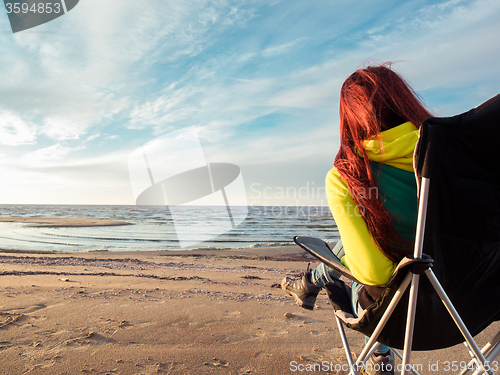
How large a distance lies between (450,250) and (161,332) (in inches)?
85.1

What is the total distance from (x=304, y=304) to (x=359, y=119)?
1.39 meters

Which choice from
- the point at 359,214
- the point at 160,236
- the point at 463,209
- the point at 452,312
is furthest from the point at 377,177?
the point at 160,236

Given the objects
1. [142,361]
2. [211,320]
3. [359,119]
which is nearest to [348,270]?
[359,119]

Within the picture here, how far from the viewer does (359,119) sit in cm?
133

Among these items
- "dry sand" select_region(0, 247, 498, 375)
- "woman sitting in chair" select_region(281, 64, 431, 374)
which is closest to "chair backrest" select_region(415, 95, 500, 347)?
"woman sitting in chair" select_region(281, 64, 431, 374)

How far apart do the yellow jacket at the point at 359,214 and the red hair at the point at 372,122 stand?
3cm

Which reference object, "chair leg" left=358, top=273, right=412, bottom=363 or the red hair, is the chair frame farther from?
the red hair

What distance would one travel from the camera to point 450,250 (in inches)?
45.3

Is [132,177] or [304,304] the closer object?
[304,304]

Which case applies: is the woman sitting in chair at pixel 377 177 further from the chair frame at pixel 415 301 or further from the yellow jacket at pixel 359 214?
the chair frame at pixel 415 301

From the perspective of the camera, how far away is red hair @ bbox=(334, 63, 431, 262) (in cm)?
120

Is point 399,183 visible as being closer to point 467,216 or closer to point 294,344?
point 467,216

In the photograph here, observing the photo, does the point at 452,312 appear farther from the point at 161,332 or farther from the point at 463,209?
the point at 161,332

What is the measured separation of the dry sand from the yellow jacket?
114 cm
